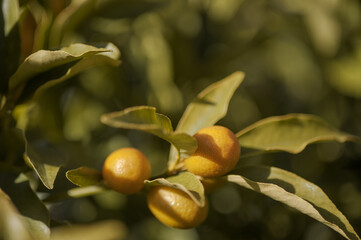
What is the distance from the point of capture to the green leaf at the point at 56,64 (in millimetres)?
660

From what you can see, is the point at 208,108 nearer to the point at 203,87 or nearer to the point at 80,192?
the point at 80,192

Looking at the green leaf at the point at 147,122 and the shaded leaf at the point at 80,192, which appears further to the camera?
the shaded leaf at the point at 80,192

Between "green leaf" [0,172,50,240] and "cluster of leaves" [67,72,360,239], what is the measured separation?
7 cm

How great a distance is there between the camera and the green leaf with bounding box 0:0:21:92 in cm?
78

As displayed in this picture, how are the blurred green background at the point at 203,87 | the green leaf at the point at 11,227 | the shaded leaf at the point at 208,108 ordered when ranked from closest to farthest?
the green leaf at the point at 11,227, the shaded leaf at the point at 208,108, the blurred green background at the point at 203,87

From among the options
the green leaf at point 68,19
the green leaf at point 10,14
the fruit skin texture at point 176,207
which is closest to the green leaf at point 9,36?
the green leaf at point 10,14

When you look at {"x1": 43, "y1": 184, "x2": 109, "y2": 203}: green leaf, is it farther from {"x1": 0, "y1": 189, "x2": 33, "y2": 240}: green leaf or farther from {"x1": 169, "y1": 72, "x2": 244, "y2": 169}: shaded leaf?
{"x1": 0, "y1": 189, "x2": 33, "y2": 240}: green leaf

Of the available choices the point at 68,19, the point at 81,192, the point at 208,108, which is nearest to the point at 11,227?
the point at 81,192

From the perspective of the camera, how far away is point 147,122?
59 cm

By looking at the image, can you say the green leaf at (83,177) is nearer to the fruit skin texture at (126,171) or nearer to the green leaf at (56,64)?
the fruit skin texture at (126,171)

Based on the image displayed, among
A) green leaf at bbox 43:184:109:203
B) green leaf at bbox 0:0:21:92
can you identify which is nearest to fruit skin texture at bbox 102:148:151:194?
green leaf at bbox 43:184:109:203

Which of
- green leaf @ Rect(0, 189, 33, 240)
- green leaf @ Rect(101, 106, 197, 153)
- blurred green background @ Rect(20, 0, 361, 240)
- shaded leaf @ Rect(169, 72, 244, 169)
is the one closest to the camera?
green leaf @ Rect(0, 189, 33, 240)

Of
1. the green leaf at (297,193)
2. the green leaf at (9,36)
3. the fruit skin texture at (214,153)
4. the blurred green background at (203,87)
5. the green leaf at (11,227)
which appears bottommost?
the blurred green background at (203,87)

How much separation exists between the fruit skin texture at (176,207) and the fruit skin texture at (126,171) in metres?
0.03
